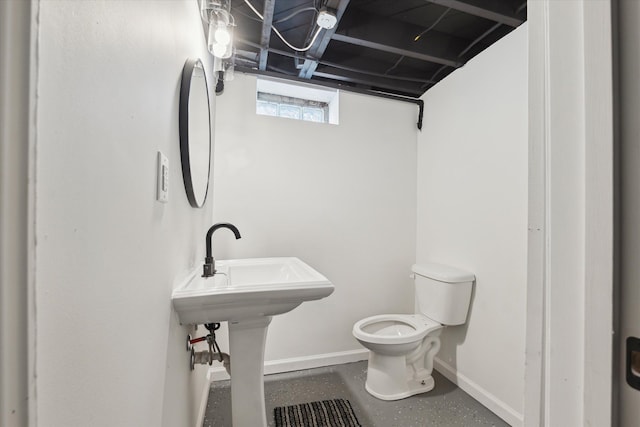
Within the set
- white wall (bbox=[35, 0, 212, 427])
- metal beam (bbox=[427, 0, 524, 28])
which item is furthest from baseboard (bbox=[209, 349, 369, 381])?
metal beam (bbox=[427, 0, 524, 28])

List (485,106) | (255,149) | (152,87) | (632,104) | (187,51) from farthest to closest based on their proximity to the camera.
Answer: (255,149) → (485,106) → (187,51) → (152,87) → (632,104)

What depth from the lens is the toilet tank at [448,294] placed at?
170cm

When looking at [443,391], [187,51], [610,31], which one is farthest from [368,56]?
[443,391]

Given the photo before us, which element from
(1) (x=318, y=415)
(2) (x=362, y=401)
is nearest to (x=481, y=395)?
(2) (x=362, y=401)

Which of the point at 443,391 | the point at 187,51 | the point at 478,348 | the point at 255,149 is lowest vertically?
the point at 443,391

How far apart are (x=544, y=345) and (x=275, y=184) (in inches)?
66.5

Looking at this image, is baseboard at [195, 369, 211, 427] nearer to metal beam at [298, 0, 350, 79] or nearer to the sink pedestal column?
the sink pedestal column

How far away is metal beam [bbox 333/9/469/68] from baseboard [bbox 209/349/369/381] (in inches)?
83.8

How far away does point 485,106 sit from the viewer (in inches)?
65.3

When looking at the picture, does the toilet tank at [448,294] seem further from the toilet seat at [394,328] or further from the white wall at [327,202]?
the white wall at [327,202]

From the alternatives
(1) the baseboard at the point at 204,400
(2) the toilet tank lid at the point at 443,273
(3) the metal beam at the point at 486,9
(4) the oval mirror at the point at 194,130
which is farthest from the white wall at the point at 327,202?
(3) the metal beam at the point at 486,9

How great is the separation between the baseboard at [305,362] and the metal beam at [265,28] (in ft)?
6.71

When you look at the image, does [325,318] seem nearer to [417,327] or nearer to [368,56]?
[417,327]

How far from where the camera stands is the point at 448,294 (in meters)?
1.71
